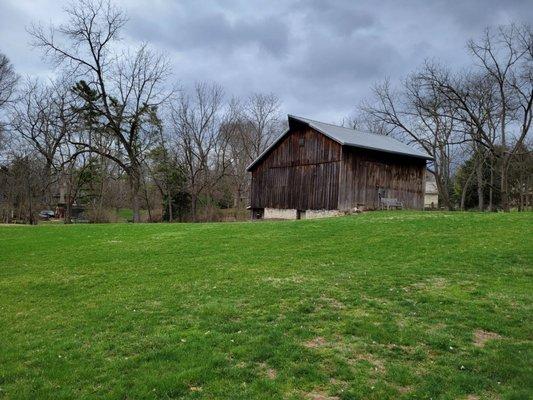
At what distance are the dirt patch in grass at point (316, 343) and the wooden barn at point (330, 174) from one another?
22.8 m

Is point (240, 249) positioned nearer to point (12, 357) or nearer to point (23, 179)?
point (12, 357)

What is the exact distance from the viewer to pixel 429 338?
6.63m

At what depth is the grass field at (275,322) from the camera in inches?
209

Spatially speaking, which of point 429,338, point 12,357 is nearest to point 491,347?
point 429,338

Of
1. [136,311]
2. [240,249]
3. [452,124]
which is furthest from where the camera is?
[452,124]

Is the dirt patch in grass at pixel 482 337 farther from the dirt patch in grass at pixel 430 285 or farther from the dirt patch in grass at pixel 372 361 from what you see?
the dirt patch in grass at pixel 430 285

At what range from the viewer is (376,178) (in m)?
31.1

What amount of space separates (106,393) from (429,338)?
4.51m

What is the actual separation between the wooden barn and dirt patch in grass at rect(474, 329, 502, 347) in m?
22.2

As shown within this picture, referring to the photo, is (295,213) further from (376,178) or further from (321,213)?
(376,178)

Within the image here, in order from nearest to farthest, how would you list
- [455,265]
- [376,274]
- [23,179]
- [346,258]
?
1. [376,274]
2. [455,265]
3. [346,258]
4. [23,179]

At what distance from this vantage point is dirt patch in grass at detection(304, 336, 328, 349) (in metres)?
6.38

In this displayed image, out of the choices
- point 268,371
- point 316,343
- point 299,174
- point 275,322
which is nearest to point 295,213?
point 299,174

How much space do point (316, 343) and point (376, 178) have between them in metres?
25.8
